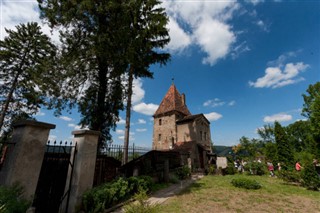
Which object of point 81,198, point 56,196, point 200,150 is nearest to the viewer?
point 81,198

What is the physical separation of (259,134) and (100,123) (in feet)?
166

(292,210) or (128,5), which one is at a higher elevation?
(128,5)

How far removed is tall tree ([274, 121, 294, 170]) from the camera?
14336mm

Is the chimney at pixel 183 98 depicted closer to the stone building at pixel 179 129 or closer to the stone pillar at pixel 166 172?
the stone building at pixel 179 129

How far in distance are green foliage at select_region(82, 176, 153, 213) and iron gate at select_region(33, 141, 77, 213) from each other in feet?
2.32

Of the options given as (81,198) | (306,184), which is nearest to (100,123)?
(81,198)

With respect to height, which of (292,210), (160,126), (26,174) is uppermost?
(160,126)

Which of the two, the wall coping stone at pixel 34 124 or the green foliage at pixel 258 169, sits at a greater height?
the wall coping stone at pixel 34 124

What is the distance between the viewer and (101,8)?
32.1 ft

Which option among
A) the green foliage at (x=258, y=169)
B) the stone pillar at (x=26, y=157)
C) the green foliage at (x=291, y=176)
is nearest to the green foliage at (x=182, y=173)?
the green foliage at (x=291, y=176)

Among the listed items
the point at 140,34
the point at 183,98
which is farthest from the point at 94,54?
the point at 183,98

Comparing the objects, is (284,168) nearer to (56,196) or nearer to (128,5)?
(56,196)

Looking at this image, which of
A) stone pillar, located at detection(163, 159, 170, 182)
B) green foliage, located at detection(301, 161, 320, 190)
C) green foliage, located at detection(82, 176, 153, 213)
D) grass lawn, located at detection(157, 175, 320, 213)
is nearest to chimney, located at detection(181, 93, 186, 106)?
stone pillar, located at detection(163, 159, 170, 182)

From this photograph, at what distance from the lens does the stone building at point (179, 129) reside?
2241 cm
